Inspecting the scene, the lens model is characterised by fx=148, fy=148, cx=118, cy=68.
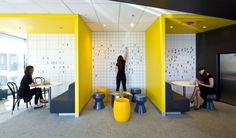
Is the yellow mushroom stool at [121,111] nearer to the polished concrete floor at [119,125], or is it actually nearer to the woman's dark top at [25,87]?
the polished concrete floor at [119,125]

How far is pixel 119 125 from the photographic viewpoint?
123 inches

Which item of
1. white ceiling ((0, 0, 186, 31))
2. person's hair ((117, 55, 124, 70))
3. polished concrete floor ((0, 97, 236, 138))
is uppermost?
white ceiling ((0, 0, 186, 31))

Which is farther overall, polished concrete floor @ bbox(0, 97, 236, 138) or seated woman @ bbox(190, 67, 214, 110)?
seated woman @ bbox(190, 67, 214, 110)

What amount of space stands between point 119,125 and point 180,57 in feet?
12.6

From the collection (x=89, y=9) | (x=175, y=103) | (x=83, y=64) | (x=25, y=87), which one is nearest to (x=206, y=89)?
(x=175, y=103)

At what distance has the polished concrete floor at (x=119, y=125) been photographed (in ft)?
8.99

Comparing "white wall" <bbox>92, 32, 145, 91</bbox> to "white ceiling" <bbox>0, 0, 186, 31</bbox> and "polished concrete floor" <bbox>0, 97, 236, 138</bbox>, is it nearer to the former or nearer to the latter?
"white ceiling" <bbox>0, 0, 186, 31</bbox>

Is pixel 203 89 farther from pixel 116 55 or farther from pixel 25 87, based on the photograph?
pixel 25 87

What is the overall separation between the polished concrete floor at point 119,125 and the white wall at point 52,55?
6.12 ft

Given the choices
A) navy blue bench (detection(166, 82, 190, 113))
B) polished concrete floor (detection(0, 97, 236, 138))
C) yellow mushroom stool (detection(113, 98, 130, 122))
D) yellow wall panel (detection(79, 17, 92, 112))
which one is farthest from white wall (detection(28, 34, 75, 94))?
navy blue bench (detection(166, 82, 190, 113))

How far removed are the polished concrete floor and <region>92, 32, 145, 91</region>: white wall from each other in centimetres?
191

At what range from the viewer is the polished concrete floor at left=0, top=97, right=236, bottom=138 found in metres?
2.74

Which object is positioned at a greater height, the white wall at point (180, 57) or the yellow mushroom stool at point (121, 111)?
the white wall at point (180, 57)

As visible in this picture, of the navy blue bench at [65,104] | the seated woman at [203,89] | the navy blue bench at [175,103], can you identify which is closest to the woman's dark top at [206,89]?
the seated woman at [203,89]
